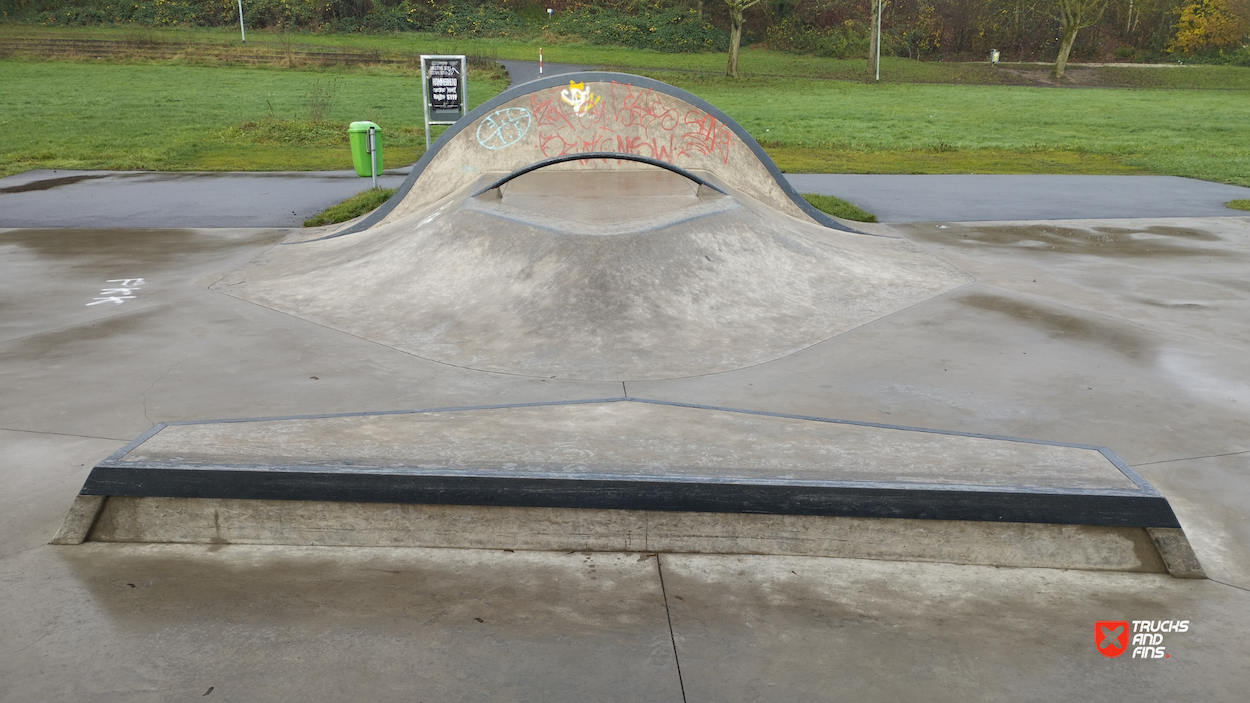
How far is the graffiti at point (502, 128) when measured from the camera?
11.1 metres

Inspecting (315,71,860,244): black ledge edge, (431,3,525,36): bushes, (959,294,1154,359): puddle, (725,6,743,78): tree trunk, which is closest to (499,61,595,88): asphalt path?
(725,6,743,78): tree trunk

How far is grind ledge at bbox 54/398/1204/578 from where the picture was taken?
11.6ft

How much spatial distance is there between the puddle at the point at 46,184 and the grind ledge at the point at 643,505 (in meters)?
12.8

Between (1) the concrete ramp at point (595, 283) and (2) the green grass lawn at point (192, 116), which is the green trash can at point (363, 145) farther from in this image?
(1) the concrete ramp at point (595, 283)

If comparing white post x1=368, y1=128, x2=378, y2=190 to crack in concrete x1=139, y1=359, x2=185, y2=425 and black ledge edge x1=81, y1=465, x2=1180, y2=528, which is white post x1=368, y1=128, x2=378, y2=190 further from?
black ledge edge x1=81, y1=465, x2=1180, y2=528

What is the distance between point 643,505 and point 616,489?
0.13m

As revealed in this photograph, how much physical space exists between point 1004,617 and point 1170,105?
123 feet

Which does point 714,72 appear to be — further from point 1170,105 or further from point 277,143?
point 277,143

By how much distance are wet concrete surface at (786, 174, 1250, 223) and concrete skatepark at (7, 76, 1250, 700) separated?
548cm

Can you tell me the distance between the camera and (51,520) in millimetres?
3916

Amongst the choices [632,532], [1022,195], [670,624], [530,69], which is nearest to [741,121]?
[1022,195]

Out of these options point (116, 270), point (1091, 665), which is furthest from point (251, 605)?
point (116, 270)

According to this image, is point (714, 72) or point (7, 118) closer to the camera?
point (7, 118)

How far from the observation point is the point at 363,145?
13555mm
